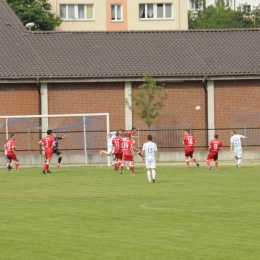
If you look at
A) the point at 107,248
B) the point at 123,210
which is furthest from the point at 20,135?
the point at 107,248

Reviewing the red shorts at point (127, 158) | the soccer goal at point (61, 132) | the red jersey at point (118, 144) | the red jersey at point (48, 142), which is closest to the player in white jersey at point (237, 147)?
the red jersey at point (118, 144)

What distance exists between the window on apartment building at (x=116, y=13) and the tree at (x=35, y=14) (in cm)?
747

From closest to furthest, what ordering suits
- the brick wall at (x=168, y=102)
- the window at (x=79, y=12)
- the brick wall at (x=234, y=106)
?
the brick wall at (x=168, y=102), the brick wall at (x=234, y=106), the window at (x=79, y=12)

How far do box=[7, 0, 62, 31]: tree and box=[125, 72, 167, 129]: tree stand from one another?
26.0 m

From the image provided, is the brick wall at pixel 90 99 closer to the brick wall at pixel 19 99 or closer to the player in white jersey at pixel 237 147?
the brick wall at pixel 19 99

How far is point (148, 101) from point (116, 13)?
35547 millimetres

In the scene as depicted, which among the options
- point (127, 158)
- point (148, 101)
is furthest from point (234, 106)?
point (127, 158)

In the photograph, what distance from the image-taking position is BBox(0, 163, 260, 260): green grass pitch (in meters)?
16.2

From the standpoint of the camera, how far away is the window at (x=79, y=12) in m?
87.1

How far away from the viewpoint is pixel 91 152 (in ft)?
167

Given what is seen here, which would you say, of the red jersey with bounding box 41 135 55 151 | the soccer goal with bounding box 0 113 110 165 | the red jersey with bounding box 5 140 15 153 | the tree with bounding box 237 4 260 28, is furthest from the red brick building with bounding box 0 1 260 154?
the tree with bounding box 237 4 260 28

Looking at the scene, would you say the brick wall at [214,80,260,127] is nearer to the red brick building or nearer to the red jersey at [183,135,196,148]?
the red brick building

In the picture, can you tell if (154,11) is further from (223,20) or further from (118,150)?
(118,150)

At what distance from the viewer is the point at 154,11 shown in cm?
8775
